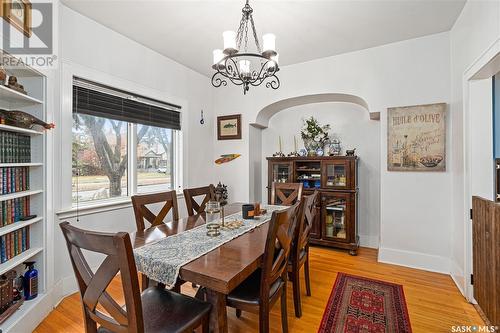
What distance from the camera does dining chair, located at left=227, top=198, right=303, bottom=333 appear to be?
1.40m

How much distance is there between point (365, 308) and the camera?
6.86 feet

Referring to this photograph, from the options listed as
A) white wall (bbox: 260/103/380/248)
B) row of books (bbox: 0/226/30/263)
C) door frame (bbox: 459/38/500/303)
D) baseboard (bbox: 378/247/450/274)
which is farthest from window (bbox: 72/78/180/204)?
door frame (bbox: 459/38/500/303)

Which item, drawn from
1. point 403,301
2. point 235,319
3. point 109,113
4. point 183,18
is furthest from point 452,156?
point 109,113

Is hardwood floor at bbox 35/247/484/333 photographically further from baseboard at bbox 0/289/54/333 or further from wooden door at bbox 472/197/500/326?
wooden door at bbox 472/197/500/326

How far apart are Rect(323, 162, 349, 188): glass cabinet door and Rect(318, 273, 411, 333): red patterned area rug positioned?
4.25 ft

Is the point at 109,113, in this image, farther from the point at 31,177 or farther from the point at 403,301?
the point at 403,301

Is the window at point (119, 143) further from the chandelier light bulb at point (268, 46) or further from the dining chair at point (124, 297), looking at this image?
the chandelier light bulb at point (268, 46)

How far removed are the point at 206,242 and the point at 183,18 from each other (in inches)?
88.9

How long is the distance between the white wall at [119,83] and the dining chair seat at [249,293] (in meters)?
1.86

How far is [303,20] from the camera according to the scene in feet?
8.36

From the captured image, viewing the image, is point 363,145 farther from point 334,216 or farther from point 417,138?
point 334,216

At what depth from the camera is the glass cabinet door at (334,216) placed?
345 cm

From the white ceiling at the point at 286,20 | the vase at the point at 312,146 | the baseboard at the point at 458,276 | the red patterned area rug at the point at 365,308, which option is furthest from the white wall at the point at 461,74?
the vase at the point at 312,146

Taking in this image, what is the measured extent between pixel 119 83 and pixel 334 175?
9.87ft
